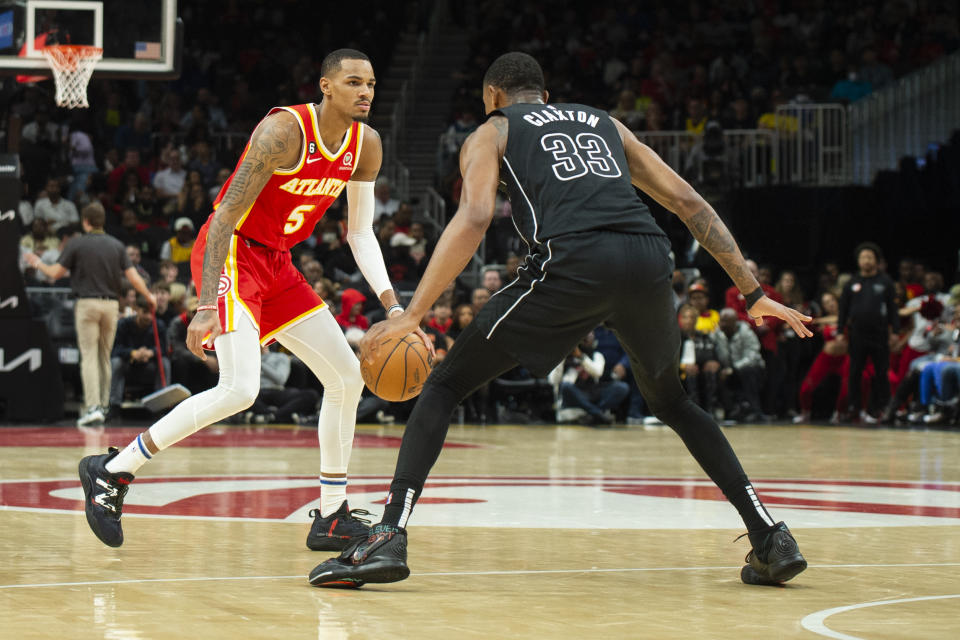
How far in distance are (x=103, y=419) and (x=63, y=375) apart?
1.43 metres

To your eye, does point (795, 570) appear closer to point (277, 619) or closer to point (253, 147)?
point (277, 619)

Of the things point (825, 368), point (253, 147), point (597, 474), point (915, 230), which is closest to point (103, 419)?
point (597, 474)

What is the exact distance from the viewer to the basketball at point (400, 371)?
207 inches

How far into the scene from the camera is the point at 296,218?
587 cm

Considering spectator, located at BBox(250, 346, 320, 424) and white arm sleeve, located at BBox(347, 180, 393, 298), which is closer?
white arm sleeve, located at BBox(347, 180, 393, 298)

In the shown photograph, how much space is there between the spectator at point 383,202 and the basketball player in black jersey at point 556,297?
512 inches

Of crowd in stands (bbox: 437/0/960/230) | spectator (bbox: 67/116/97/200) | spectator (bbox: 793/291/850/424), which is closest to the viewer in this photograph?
spectator (bbox: 793/291/850/424)

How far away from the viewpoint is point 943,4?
22.5 meters

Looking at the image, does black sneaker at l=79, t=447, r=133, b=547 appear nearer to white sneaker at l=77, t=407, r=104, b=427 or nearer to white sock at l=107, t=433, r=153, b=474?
white sock at l=107, t=433, r=153, b=474

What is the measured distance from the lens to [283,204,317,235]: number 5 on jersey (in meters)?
5.86


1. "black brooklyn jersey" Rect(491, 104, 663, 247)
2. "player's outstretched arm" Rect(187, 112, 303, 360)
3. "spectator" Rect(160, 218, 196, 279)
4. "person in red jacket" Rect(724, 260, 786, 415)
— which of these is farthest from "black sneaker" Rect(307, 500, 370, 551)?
"spectator" Rect(160, 218, 196, 279)

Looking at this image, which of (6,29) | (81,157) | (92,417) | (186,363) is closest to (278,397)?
(186,363)

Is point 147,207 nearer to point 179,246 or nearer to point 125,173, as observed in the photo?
point 125,173

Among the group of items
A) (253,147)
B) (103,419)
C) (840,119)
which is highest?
(840,119)
